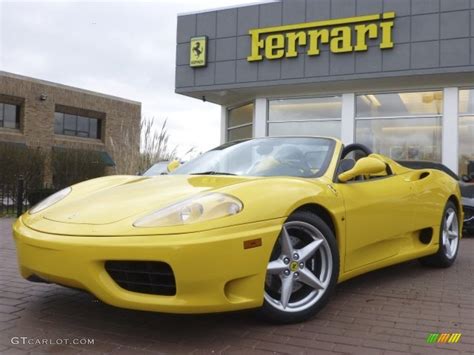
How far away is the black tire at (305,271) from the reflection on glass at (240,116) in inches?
495

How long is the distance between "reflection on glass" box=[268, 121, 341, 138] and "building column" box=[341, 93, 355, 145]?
226mm

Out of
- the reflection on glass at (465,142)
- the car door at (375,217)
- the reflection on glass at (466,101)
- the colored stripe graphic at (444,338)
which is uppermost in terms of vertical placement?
the reflection on glass at (466,101)

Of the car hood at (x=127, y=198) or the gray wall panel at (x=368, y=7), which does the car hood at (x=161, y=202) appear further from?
the gray wall panel at (x=368, y=7)

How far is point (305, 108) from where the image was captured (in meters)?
14.7

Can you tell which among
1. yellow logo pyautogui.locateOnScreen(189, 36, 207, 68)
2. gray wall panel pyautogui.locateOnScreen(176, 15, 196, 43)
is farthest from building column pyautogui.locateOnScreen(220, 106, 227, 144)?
gray wall panel pyautogui.locateOnScreen(176, 15, 196, 43)

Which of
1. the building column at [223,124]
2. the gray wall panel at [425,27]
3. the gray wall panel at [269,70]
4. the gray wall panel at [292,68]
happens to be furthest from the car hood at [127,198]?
the building column at [223,124]

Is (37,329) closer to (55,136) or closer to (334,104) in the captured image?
(334,104)

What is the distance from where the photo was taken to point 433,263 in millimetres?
5105

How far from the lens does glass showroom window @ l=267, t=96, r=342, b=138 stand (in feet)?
46.6

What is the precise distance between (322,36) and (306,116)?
2297 mm

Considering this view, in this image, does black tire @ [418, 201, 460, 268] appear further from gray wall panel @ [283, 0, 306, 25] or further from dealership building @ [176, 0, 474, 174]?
gray wall panel @ [283, 0, 306, 25]

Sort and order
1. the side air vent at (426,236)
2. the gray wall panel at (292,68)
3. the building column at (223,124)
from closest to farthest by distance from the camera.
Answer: the side air vent at (426,236) < the gray wall panel at (292,68) < the building column at (223,124)

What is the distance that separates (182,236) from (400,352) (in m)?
1.32

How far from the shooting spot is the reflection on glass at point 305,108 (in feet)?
46.9
